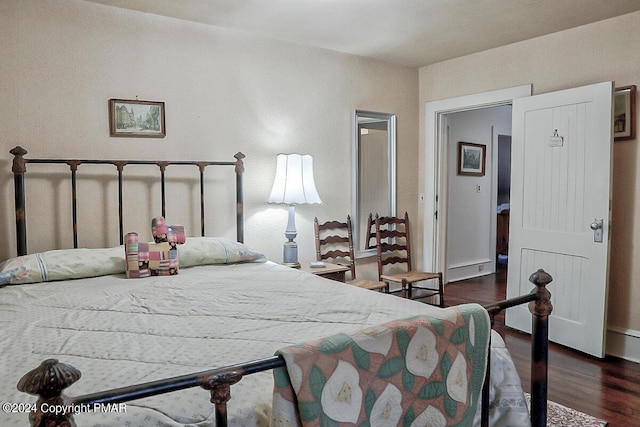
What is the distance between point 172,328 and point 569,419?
192 centimetres

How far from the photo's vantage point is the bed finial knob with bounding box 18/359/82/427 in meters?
0.64

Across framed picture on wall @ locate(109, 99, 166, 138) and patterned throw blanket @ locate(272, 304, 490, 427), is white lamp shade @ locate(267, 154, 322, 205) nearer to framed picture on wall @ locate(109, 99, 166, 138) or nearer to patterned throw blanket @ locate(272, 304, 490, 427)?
framed picture on wall @ locate(109, 99, 166, 138)

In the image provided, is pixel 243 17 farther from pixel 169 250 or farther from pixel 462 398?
pixel 462 398

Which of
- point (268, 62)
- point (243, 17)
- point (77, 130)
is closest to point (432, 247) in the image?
point (268, 62)

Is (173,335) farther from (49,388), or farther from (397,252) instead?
(397,252)

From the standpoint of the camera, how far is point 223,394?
0.84 meters

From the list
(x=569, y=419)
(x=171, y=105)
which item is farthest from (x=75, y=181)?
(x=569, y=419)

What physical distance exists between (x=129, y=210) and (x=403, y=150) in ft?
8.40

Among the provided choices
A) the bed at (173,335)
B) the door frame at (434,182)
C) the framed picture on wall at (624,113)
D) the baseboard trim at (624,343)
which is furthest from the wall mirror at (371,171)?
the baseboard trim at (624,343)

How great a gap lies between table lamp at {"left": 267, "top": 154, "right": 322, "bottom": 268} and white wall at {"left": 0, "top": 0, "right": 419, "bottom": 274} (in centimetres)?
16

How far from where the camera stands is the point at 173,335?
4.59ft

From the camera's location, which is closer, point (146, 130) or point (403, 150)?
point (146, 130)

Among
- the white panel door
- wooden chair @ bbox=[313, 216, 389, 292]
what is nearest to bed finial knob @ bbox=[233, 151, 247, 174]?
wooden chair @ bbox=[313, 216, 389, 292]

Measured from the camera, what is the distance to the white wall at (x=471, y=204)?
200 inches
